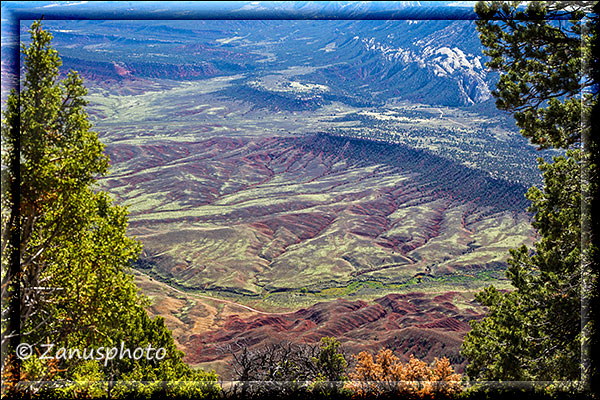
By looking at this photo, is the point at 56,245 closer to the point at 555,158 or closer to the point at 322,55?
the point at 555,158

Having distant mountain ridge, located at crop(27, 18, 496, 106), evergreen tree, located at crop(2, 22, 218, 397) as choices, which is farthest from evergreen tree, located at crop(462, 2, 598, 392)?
distant mountain ridge, located at crop(27, 18, 496, 106)

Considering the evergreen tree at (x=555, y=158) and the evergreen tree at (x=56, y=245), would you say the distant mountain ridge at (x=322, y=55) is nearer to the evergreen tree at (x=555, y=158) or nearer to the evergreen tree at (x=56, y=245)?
the evergreen tree at (x=555, y=158)

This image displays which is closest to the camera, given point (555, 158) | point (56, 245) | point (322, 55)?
point (56, 245)

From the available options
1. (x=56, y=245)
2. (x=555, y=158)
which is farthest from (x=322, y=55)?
(x=56, y=245)

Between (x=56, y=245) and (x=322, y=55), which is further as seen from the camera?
(x=322, y=55)

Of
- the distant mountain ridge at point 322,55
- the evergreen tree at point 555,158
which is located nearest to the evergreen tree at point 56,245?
the evergreen tree at point 555,158

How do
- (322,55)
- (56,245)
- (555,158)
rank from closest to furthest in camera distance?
(56,245) < (555,158) < (322,55)

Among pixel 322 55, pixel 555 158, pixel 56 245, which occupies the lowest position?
pixel 56 245
